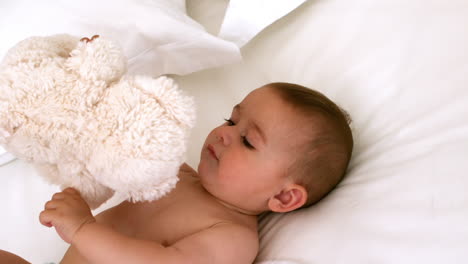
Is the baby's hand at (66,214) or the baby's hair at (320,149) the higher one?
the baby's hair at (320,149)

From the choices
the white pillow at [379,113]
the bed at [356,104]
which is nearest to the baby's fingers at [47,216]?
the bed at [356,104]

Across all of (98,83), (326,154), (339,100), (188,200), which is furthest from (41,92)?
(339,100)

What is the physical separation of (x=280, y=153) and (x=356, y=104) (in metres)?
0.25

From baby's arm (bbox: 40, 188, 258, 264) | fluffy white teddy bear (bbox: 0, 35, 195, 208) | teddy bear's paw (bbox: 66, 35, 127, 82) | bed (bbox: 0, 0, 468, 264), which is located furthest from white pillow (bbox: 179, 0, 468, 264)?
teddy bear's paw (bbox: 66, 35, 127, 82)

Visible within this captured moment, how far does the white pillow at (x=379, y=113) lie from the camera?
685 millimetres

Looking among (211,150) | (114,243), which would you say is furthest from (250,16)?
(114,243)

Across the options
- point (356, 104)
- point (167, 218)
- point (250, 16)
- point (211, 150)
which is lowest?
point (167, 218)

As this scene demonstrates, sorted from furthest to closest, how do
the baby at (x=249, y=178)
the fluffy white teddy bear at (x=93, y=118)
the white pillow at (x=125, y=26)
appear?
1. the white pillow at (x=125, y=26)
2. the baby at (x=249, y=178)
3. the fluffy white teddy bear at (x=93, y=118)

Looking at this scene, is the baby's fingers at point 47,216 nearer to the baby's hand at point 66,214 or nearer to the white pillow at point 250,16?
the baby's hand at point 66,214

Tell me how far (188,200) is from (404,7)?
695 millimetres

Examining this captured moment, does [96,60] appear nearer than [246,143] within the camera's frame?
Yes

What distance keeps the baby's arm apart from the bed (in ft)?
0.35

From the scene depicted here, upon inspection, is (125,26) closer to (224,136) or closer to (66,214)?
(224,136)

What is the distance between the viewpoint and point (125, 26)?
1.01 m
